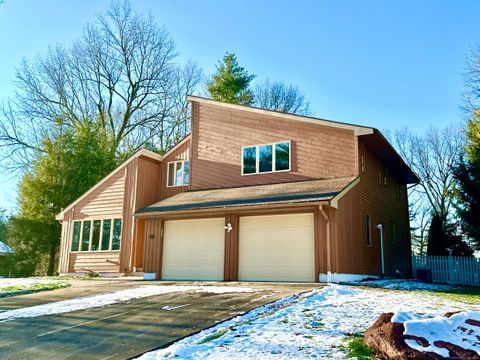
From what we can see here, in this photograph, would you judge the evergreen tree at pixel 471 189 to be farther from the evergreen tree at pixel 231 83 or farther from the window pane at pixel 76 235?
the window pane at pixel 76 235

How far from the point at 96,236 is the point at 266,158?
8903mm

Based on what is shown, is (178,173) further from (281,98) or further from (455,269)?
(281,98)

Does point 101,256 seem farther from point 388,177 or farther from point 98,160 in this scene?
point 388,177

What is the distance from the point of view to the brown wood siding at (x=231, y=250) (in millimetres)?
14422

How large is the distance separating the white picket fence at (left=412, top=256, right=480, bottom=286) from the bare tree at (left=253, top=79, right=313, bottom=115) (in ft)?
61.8

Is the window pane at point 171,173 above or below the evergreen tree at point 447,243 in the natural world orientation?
above

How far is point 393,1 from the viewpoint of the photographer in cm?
1265

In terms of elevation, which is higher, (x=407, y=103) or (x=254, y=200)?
(x=407, y=103)

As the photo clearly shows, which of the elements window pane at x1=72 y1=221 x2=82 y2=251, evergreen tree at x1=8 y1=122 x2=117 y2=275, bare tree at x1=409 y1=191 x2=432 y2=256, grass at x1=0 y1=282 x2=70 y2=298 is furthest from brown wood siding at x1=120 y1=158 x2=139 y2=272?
bare tree at x1=409 y1=191 x2=432 y2=256

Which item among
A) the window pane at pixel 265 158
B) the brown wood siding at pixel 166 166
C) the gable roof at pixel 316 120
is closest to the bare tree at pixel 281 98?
the brown wood siding at pixel 166 166

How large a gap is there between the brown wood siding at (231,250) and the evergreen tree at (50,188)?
1387 centimetres

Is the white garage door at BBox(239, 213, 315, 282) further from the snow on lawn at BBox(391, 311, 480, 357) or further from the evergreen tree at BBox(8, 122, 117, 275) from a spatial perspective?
the evergreen tree at BBox(8, 122, 117, 275)

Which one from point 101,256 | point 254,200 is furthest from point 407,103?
point 101,256

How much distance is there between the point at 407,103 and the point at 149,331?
20621 mm
